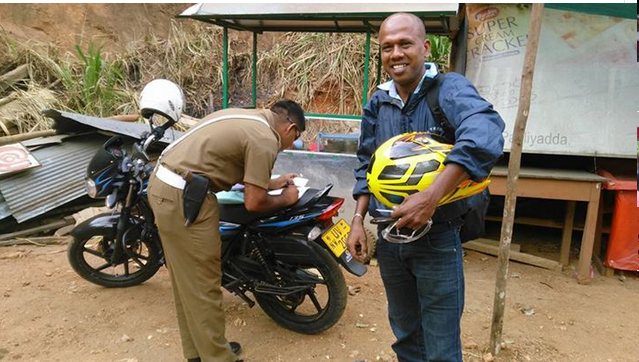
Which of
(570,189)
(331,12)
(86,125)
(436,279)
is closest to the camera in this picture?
(436,279)

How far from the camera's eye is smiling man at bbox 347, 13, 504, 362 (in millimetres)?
1488

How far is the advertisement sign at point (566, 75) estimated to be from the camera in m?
4.10

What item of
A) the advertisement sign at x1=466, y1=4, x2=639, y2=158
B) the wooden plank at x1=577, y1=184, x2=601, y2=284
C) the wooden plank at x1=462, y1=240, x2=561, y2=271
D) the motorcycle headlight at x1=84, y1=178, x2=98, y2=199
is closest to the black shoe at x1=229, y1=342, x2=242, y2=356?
the motorcycle headlight at x1=84, y1=178, x2=98, y2=199

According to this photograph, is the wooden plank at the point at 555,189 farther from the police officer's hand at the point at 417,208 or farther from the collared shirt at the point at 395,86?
the police officer's hand at the point at 417,208

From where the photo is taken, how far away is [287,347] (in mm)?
3064

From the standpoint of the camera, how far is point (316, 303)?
3223 millimetres

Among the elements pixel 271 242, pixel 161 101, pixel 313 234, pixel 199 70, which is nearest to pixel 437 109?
pixel 313 234

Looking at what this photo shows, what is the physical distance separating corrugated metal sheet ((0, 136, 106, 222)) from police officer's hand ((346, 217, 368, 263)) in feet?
14.3

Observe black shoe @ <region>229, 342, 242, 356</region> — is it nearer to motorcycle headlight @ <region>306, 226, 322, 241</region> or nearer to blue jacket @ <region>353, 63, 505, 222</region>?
motorcycle headlight @ <region>306, 226, 322, 241</region>

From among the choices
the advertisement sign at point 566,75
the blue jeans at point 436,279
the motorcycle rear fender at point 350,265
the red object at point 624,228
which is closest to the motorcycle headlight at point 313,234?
the motorcycle rear fender at point 350,265

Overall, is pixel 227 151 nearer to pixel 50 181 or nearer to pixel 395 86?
pixel 395 86

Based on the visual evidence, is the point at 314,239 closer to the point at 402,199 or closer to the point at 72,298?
the point at 402,199

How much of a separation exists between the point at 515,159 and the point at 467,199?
3.56 feet

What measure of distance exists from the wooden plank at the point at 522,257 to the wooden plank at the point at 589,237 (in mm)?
270
